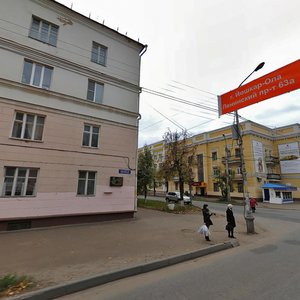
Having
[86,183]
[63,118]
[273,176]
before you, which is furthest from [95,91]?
[273,176]

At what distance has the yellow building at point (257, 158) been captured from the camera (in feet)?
124

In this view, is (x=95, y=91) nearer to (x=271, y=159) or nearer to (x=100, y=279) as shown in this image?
(x=100, y=279)

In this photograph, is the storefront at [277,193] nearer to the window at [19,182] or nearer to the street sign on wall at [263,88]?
the street sign on wall at [263,88]

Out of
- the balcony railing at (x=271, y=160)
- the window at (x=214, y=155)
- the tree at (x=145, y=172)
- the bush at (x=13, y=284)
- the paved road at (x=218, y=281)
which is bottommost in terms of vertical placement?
the paved road at (x=218, y=281)

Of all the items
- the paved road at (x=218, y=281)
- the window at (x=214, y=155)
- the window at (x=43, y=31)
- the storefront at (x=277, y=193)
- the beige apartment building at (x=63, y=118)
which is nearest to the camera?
the paved road at (x=218, y=281)

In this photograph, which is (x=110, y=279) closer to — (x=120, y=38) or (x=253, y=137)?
(x=120, y=38)

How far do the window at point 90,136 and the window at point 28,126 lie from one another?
2435 mm

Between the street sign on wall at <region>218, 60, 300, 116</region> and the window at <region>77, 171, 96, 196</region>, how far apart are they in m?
8.25

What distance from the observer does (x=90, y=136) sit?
13.7 m

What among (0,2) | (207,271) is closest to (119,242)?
(207,271)

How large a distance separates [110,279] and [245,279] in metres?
3.25

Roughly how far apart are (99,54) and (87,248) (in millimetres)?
12487

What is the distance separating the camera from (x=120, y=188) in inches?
559

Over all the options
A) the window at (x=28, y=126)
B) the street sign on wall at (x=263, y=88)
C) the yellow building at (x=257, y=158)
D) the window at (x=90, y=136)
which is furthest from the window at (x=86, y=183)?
the yellow building at (x=257, y=158)
